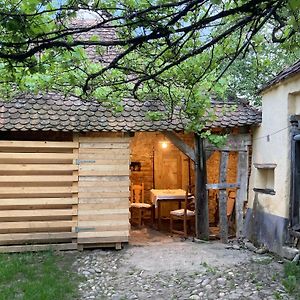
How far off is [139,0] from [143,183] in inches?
368

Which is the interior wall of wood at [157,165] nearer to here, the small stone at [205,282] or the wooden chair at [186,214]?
the wooden chair at [186,214]

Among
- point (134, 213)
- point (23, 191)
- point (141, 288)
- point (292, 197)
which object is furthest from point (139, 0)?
point (134, 213)

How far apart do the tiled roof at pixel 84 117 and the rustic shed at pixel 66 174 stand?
19 millimetres

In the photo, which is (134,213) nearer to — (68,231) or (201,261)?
(68,231)

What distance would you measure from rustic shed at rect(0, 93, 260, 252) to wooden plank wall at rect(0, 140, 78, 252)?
2 centimetres

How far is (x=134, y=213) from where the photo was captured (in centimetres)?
1180

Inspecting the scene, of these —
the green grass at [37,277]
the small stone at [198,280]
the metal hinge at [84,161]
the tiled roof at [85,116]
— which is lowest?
the green grass at [37,277]

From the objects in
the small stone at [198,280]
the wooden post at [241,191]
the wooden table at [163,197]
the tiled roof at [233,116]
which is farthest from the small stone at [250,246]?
the wooden table at [163,197]

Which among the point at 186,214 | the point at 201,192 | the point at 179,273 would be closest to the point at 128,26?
the point at 179,273

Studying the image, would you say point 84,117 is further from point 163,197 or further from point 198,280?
point 198,280

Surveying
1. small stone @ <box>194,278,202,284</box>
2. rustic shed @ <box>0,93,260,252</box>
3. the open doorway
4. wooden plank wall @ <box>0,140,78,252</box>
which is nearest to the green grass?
wooden plank wall @ <box>0,140,78,252</box>

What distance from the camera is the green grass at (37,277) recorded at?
5562mm

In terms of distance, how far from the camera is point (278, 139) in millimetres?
7727

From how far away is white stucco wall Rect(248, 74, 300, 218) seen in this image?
288 inches
